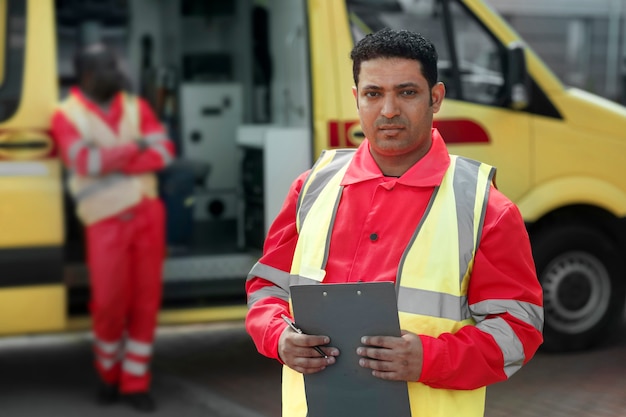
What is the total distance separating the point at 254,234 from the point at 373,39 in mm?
4438

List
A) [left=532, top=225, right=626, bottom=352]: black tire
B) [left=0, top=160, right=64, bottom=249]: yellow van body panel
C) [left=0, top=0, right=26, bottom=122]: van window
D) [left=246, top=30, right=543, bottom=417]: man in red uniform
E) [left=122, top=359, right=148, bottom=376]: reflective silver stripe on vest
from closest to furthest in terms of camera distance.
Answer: [left=246, top=30, right=543, bottom=417]: man in red uniform < [left=0, top=160, right=64, bottom=249]: yellow van body panel < [left=0, top=0, right=26, bottom=122]: van window < [left=122, top=359, right=148, bottom=376]: reflective silver stripe on vest < [left=532, top=225, right=626, bottom=352]: black tire

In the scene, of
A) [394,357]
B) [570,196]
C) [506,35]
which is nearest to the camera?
[394,357]

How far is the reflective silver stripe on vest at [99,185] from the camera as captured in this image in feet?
17.7

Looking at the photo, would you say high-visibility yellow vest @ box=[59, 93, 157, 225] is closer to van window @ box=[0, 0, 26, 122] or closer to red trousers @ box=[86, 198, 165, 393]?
red trousers @ box=[86, 198, 165, 393]

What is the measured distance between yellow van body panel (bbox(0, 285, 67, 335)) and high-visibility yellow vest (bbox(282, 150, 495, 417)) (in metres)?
3.28

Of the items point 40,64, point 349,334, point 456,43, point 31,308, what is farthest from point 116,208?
point 349,334

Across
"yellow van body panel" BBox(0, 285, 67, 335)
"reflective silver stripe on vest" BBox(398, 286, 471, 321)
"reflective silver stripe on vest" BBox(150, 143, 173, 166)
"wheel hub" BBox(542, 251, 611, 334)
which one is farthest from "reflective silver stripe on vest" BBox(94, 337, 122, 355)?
"reflective silver stripe on vest" BBox(398, 286, 471, 321)

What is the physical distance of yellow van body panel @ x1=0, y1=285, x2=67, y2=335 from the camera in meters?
5.26

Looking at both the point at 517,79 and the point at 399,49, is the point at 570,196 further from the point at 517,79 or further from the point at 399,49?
the point at 399,49

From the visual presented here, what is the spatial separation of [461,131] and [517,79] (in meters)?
0.42

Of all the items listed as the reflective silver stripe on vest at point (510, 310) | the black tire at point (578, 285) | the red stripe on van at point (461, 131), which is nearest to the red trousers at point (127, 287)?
the red stripe on van at point (461, 131)

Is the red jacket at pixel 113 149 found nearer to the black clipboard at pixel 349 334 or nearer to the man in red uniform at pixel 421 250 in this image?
the man in red uniform at pixel 421 250

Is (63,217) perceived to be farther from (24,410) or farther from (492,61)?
(492,61)

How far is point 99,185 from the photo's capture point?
542 centimetres
